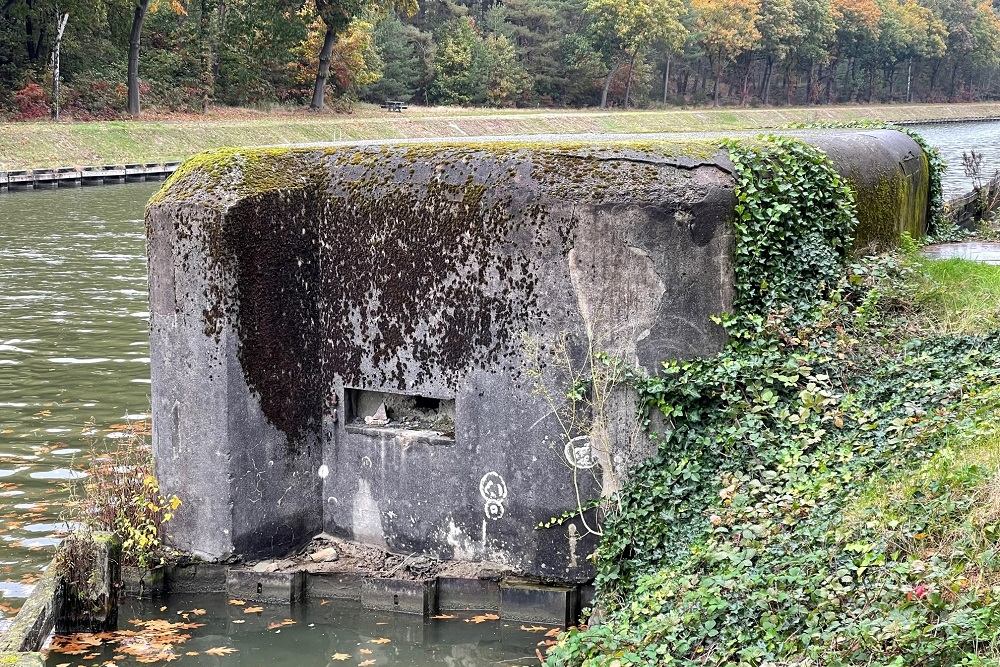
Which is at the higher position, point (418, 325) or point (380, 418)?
point (418, 325)

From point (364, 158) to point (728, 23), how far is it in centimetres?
9606

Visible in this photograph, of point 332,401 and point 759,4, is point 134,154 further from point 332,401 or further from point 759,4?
point 759,4

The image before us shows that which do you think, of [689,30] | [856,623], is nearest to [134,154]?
[856,623]

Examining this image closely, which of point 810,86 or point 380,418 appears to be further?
point 810,86

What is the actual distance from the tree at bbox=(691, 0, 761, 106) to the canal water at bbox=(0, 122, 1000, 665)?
7332 centimetres

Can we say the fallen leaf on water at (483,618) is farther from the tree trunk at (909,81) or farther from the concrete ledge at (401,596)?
the tree trunk at (909,81)

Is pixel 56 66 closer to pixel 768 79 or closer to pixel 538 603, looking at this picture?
pixel 538 603

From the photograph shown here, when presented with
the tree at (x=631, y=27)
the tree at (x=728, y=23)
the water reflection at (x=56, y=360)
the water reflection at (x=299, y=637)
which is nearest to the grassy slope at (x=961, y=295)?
the water reflection at (x=299, y=637)

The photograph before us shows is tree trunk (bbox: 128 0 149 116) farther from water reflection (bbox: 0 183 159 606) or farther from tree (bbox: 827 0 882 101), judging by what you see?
tree (bbox: 827 0 882 101)

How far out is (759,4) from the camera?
102 meters

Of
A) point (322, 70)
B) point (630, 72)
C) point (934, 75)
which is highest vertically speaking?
point (934, 75)

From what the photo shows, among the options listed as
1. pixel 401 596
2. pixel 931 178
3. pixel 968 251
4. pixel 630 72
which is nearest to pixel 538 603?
pixel 401 596

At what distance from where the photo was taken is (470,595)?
361 inches

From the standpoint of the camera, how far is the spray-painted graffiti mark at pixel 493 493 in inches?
361
